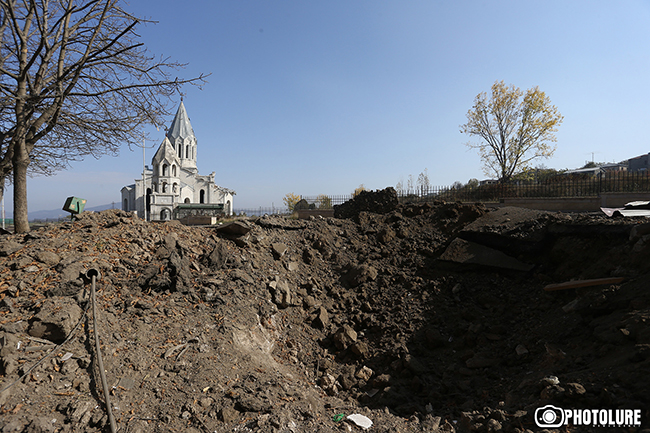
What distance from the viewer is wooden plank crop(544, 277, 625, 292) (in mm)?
4492

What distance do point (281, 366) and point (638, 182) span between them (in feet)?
75.0

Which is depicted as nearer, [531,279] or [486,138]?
[531,279]

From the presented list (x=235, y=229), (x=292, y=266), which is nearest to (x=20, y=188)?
(x=235, y=229)

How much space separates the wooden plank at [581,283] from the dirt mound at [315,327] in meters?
0.09

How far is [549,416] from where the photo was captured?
2.87m

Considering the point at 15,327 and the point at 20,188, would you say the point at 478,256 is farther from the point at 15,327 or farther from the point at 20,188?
the point at 20,188

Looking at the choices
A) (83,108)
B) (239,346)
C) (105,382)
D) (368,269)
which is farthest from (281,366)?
(83,108)

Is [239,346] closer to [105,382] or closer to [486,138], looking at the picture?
[105,382]

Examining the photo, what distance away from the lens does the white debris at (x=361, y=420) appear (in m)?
3.16

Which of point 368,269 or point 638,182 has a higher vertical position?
point 638,182

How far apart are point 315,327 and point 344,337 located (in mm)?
546

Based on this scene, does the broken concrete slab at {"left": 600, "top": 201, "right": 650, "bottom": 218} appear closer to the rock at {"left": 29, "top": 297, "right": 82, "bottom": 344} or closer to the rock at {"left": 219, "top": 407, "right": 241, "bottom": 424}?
the rock at {"left": 219, "top": 407, "right": 241, "bottom": 424}

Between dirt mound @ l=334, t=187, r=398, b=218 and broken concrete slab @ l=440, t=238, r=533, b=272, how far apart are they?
272 centimetres

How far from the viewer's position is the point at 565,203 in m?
14.9
